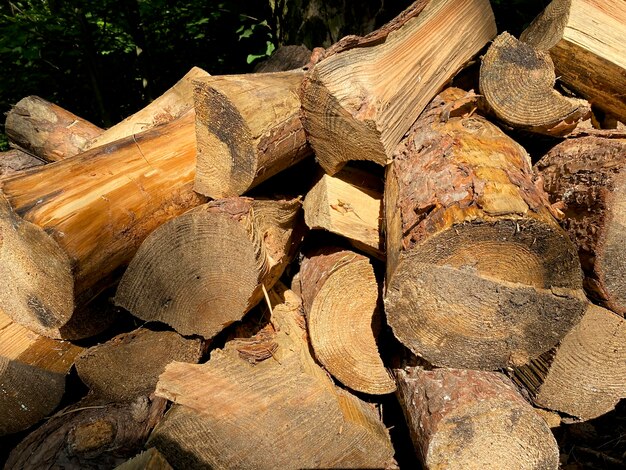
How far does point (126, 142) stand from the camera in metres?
2.15

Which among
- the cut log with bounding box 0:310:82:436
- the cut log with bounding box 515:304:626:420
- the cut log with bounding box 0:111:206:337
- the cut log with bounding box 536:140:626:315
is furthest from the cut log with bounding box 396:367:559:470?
the cut log with bounding box 0:310:82:436

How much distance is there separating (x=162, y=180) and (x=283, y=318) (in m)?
0.78

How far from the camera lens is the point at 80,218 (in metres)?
1.82

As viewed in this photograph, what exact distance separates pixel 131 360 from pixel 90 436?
1.02 feet

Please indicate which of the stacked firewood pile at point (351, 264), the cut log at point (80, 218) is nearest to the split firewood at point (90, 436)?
the stacked firewood pile at point (351, 264)

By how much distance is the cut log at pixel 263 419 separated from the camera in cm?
180

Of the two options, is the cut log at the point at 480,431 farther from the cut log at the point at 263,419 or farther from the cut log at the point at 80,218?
the cut log at the point at 80,218

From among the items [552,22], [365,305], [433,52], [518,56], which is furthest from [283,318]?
[552,22]

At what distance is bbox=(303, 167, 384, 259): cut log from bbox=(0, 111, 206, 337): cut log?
553mm

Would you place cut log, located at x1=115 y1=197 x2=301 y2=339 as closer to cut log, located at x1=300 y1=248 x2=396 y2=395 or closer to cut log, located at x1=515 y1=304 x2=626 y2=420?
cut log, located at x1=300 y1=248 x2=396 y2=395

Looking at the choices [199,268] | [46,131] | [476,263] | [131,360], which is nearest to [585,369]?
[476,263]

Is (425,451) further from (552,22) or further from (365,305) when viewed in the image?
(552,22)

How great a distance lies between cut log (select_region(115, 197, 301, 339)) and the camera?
1.88m

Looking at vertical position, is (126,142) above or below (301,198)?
above
